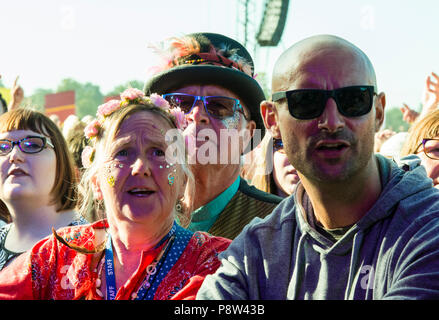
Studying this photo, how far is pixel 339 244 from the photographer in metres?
1.64

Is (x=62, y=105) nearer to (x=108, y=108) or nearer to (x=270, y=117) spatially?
(x=108, y=108)

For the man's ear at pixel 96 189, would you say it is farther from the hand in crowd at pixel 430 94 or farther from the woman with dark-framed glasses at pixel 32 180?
the hand in crowd at pixel 430 94

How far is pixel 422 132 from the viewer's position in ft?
10.8

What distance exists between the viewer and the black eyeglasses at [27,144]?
3.15m

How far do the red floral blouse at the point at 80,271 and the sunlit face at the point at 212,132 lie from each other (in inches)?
29.2

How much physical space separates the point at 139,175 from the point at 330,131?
87cm

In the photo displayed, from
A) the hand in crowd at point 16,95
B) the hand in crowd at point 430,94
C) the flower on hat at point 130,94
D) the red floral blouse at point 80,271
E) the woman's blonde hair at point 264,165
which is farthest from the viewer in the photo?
the hand in crowd at point 16,95

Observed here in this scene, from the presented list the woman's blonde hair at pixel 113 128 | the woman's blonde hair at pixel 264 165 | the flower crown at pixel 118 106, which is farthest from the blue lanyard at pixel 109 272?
the woman's blonde hair at pixel 264 165

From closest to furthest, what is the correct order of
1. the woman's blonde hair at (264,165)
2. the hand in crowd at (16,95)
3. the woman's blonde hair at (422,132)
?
1. the woman's blonde hair at (422,132)
2. the woman's blonde hair at (264,165)
3. the hand in crowd at (16,95)

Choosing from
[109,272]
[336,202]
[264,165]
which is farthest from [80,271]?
[264,165]

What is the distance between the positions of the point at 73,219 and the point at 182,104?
1.07m

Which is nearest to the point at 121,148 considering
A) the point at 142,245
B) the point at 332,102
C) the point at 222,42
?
the point at 142,245

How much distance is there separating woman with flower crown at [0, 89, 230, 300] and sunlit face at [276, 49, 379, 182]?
26.9 inches
